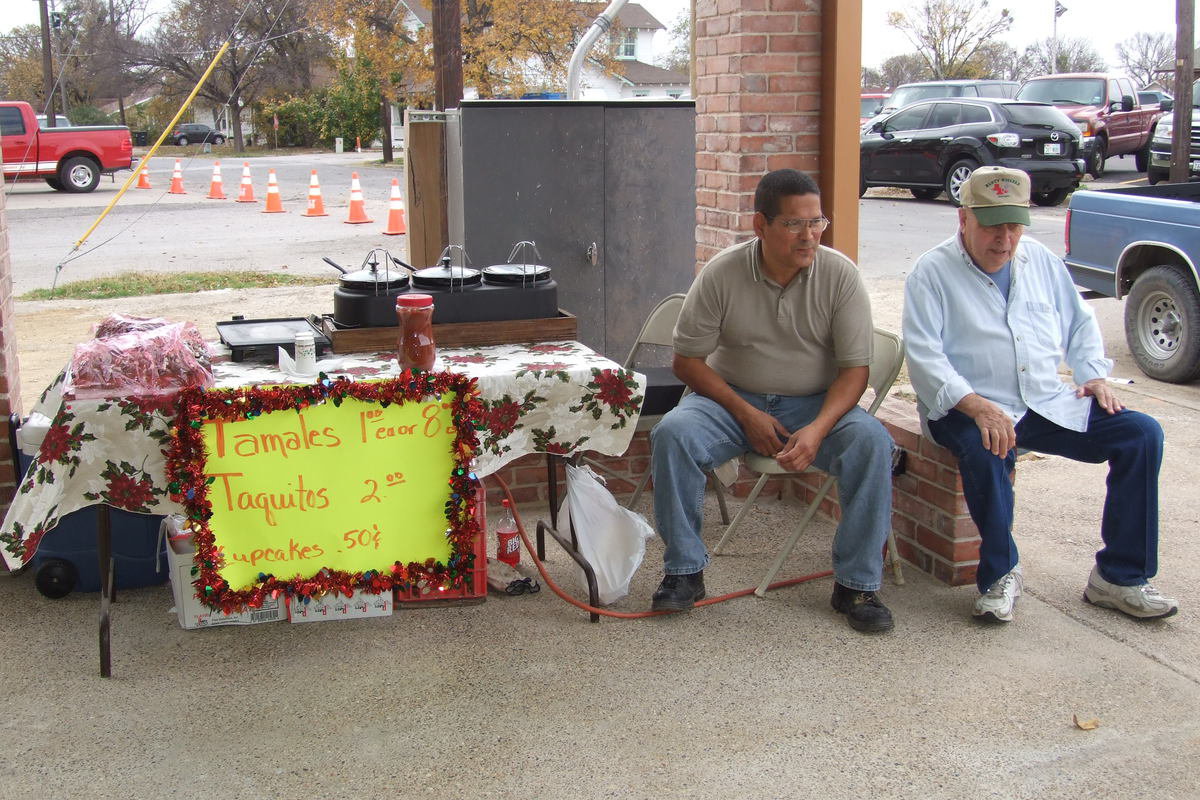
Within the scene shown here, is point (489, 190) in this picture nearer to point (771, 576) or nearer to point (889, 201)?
point (771, 576)

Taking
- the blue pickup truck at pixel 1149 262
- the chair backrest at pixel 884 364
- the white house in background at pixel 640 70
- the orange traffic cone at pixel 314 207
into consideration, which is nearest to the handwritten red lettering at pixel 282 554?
the chair backrest at pixel 884 364

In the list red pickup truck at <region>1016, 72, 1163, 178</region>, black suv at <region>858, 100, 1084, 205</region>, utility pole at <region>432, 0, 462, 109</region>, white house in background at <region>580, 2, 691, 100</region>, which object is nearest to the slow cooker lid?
utility pole at <region>432, 0, 462, 109</region>

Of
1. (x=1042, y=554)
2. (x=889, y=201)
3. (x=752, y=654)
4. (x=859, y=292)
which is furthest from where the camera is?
(x=889, y=201)

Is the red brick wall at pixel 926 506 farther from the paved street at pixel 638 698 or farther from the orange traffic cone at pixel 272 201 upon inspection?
the orange traffic cone at pixel 272 201

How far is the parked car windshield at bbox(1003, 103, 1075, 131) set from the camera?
645 inches

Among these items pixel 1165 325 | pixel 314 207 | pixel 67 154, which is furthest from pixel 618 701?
pixel 67 154

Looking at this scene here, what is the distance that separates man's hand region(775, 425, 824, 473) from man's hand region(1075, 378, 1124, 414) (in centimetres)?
87

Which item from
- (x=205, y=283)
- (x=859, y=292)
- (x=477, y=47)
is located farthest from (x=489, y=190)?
(x=477, y=47)

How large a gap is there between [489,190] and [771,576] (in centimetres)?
246

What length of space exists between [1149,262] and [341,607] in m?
5.64

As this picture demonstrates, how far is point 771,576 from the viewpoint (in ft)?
12.8

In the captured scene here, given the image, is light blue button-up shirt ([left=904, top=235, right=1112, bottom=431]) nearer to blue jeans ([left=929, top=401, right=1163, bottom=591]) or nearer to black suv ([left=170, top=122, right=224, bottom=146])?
blue jeans ([left=929, top=401, right=1163, bottom=591])

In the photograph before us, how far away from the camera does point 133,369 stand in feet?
10.9

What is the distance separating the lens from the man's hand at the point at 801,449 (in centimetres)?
367
